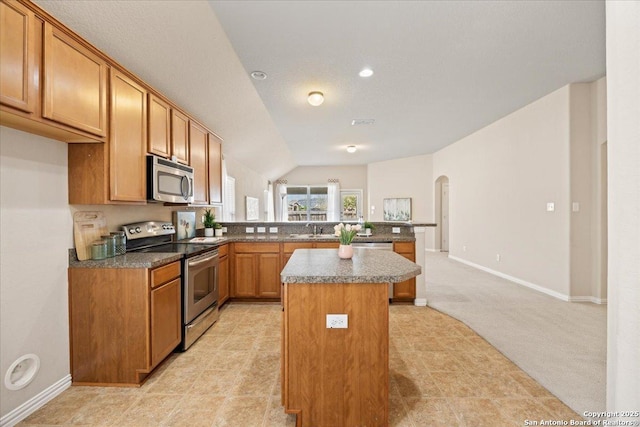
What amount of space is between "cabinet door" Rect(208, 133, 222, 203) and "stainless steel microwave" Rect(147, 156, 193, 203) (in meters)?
0.62

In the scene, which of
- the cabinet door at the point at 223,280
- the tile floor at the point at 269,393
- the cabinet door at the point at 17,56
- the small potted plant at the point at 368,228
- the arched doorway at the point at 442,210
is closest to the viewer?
the cabinet door at the point at 17,56

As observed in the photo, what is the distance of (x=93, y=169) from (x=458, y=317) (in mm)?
3750

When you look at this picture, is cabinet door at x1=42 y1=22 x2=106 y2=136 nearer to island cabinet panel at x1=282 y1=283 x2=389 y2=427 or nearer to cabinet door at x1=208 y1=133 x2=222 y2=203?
island cabinet panel at x1=282 y1=283 x2=389 y2=427

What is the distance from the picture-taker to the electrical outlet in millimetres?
1532

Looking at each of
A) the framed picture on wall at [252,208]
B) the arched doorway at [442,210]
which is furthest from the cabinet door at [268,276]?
the arched doorway at [442,210]

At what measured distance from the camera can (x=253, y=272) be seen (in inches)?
148

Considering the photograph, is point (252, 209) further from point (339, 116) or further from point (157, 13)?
point (157, 13)

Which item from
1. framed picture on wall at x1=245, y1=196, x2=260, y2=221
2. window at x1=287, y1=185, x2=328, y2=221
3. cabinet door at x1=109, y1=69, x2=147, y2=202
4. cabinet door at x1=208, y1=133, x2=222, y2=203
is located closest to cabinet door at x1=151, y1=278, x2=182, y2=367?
cabinet door at x1=109, y1=69, x2=147, y2=202

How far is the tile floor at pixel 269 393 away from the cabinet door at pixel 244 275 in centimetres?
109

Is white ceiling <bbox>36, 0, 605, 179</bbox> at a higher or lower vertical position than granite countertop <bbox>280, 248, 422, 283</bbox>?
higher

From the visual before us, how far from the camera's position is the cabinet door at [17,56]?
1.30 meters

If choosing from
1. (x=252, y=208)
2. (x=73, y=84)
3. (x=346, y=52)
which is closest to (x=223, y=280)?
(x=73, y=84)

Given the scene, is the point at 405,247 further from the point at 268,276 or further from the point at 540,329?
the point at 268,276

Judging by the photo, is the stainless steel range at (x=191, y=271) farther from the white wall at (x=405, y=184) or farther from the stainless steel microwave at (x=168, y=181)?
the white wall at (x=405, y=184)
